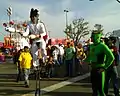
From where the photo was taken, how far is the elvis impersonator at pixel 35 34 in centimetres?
780

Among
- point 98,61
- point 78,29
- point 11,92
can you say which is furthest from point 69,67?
point 78,29

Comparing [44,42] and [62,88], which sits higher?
[44,42]

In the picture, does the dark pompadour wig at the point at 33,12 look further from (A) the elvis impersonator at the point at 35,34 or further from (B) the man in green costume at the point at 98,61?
(B) the man in green costume at the point at 98,61

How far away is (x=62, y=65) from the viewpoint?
2105cm

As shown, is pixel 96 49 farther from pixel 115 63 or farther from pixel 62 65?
pixel 62 65

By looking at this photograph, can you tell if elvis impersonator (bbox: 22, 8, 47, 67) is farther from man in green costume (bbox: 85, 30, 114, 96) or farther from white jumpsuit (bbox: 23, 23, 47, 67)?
man in green costume (bbox: 85, 30, 114, 96)

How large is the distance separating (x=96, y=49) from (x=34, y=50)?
1434 mm

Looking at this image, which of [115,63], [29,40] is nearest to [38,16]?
[29,40]

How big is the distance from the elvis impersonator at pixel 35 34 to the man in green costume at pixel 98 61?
113 centimetres

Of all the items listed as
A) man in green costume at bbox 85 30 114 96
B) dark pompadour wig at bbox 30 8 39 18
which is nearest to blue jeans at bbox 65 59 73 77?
dark pompadour wig at bbox 30 8 39 18

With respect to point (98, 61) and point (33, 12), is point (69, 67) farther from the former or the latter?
point (98, 61)

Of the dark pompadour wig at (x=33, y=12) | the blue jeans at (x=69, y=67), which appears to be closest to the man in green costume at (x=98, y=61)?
the dark pompadour wig at (x=33, y=12)

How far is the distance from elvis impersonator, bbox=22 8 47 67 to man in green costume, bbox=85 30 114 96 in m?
1.13

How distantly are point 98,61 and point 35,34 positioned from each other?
1641 millimetres
